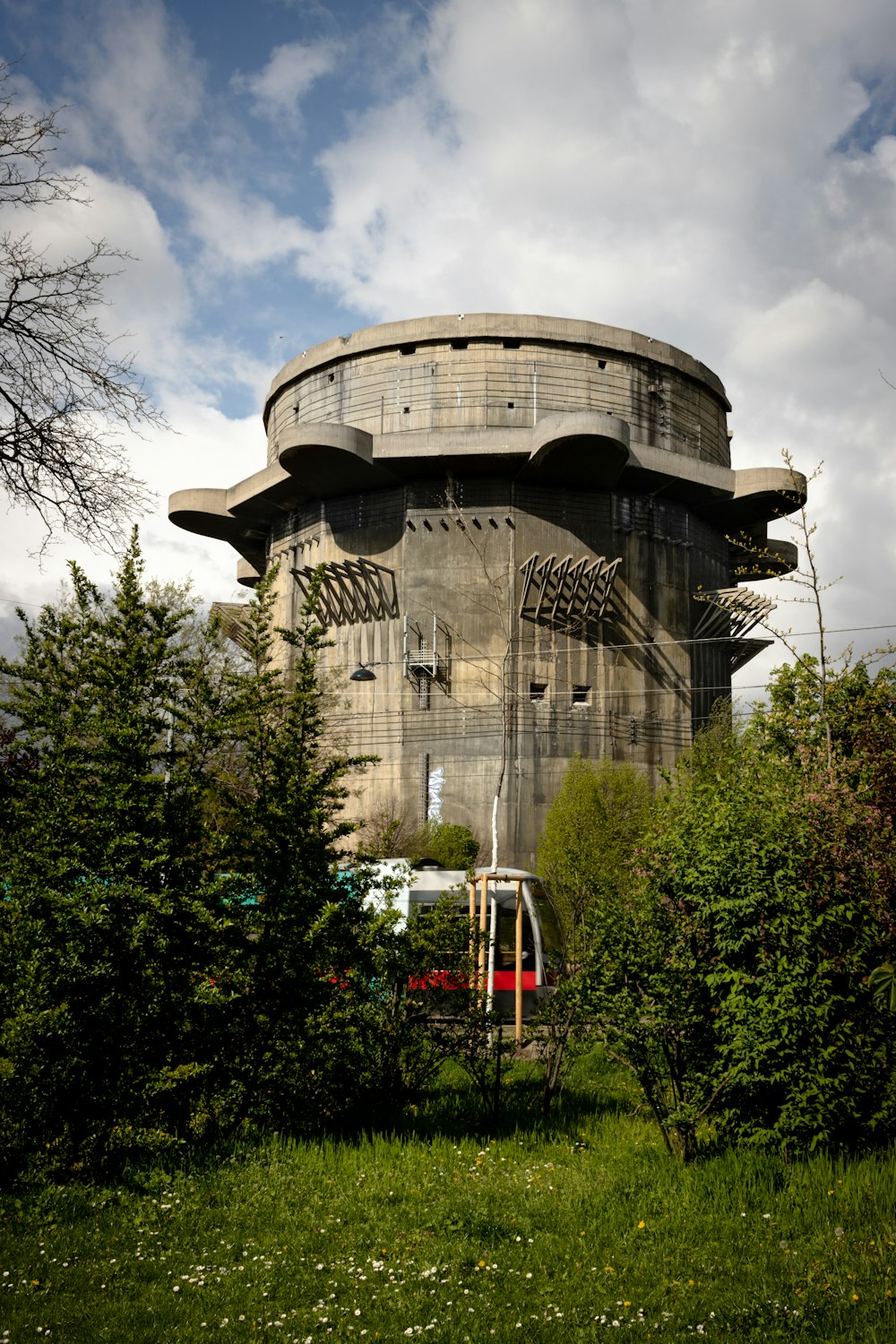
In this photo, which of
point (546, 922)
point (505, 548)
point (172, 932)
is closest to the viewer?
point (172, 932)

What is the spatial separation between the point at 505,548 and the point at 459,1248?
32460 millimetres

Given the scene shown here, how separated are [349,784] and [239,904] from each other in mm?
30752

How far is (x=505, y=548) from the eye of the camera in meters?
37.6

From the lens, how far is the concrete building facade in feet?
119

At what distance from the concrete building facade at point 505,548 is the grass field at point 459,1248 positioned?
27.4m

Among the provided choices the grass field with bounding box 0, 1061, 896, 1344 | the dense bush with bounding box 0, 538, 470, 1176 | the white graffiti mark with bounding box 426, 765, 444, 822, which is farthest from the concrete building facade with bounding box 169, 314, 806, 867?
the grass field with bounding box 0, 1061, 896, 1344

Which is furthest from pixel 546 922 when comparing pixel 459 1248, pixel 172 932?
pixel 459 1248

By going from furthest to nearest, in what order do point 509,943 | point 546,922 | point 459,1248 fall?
point 546,922 < point 509,943 < point 459,1248

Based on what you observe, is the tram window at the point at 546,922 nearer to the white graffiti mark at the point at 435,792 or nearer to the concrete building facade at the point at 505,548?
the concrete building facade at the point at 505,548

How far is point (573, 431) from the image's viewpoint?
111ft

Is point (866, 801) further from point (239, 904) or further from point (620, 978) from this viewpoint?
point (239, 904)

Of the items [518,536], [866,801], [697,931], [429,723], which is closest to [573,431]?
[518,536]

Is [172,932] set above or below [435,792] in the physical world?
below

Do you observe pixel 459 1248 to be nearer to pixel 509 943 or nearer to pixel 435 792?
pixel 509 943
